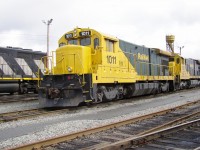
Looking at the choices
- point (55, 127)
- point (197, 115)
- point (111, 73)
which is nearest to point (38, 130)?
point (55, 127)

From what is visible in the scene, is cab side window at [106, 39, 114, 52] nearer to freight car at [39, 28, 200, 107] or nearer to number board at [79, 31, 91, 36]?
freight car at [39, 28, 200, 107]

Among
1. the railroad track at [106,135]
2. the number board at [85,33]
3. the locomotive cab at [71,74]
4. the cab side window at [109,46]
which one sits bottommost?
the railroad track at [106,135]

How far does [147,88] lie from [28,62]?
909cm

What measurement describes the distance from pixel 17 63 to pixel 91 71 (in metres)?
9.65

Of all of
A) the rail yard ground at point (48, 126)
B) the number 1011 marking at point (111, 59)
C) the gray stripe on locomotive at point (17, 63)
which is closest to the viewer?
the rail yard ground at point (48, 126)

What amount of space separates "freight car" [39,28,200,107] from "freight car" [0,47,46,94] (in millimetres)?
6405

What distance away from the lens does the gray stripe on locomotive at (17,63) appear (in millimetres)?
19203

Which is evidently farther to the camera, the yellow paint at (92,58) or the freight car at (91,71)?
the yellow paint at (92,58)

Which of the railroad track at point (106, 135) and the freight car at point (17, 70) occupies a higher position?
the freight car at point (17, 70)

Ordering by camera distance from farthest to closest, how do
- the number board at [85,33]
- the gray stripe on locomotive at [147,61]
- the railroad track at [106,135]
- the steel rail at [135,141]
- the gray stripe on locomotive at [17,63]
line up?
the gray stripe on locomotive at [17,63] < the gray stripe on locomotive at [147,61] < the number board at [85,33] < the railroad track at [106,135] < the steel rail at [135,141]

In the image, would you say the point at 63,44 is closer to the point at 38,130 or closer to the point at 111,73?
the point at 111,73

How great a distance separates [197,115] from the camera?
9633 millimetres

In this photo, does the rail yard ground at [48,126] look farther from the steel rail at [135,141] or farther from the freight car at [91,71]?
the steel rail at [135,141]

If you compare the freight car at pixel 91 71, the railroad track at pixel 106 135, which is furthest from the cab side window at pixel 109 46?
Answer: the railroad track at pixel 106 135
